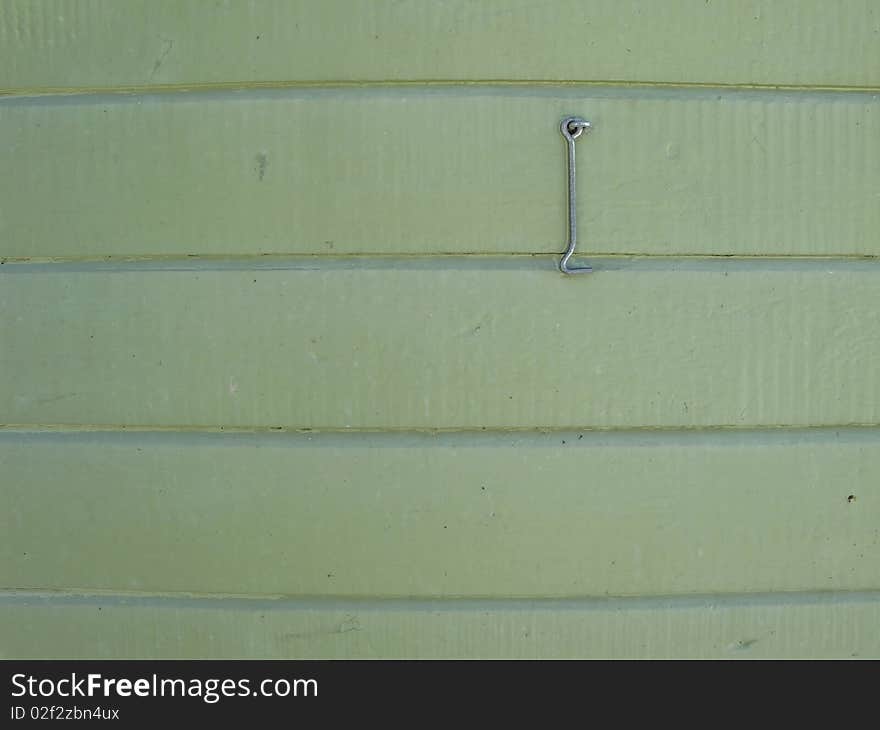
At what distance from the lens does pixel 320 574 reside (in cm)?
A: 117

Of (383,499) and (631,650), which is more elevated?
(383,499)

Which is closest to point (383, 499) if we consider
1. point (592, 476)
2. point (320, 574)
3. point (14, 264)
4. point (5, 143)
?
point (320, 574)

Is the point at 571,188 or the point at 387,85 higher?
the point at 387,85

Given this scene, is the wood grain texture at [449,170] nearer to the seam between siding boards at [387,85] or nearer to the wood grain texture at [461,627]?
the seam between siding boards at [387,85]

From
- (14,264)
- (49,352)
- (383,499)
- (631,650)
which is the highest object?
(14,264)

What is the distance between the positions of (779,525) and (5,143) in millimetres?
1281

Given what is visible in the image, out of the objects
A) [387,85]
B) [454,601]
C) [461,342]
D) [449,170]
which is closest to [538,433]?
[461,342]

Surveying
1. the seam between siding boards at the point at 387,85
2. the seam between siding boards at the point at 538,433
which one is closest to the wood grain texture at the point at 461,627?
the seam between siding boards at the point at 538,433

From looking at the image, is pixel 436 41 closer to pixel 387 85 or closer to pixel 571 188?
pixel 387 85

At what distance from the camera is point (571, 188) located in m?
1.12

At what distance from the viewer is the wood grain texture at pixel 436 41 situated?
3.67ft

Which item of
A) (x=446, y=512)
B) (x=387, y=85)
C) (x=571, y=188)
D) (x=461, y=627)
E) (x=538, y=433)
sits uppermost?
(x=387, y=85)

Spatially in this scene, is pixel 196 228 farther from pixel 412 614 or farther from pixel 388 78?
pixel 412 614

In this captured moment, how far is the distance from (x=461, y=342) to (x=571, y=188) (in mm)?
273
